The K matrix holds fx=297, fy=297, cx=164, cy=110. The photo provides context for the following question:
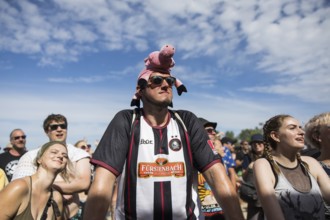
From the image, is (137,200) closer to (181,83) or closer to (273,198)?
(181,83)

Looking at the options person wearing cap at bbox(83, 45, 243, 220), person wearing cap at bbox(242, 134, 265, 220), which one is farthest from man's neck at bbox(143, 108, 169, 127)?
person wearing cap at bbox(242, 134, 265, 220)

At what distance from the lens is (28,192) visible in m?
3.15

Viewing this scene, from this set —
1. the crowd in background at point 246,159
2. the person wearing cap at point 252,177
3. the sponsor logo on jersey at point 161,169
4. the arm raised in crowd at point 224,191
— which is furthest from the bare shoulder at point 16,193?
the person wearing cap at point 252,177

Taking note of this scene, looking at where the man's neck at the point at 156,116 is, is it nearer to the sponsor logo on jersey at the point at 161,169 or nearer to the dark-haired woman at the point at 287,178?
the sponsor logo on jersey at the point at 161,169

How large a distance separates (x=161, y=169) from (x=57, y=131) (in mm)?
3173

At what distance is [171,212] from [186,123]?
0.70 meters

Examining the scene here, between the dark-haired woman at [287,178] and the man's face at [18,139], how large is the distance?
552 cm

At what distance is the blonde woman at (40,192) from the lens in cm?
295

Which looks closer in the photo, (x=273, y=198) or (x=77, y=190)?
(x=273, y=198)

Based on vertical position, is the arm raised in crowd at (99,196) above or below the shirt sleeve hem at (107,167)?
below

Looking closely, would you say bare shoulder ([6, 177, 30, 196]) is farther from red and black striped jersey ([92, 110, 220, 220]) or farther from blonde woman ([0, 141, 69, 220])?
red and black striped jersey ([92, 110, 220, 220])

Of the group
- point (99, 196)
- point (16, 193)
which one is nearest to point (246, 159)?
point (16, 193)

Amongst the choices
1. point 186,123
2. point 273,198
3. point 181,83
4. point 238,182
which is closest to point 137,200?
point 186,123

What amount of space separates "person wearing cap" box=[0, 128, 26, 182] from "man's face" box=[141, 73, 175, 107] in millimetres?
4709
